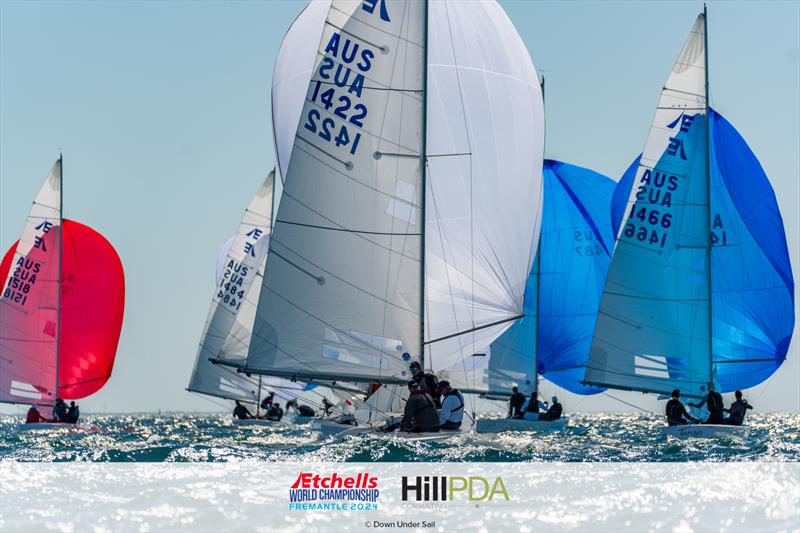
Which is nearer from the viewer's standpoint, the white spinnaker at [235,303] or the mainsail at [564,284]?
the mainsail at [564,284]

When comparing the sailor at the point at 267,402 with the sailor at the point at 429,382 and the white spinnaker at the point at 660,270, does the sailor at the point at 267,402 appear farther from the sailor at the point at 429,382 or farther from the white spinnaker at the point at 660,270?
the sailor at the point at 429,382

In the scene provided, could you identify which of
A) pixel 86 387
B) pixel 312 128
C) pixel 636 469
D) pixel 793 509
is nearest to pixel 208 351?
pixel 86 387

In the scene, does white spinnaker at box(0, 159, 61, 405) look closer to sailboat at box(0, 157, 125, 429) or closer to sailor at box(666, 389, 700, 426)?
sailboat at box(0, 157, 125, 429)

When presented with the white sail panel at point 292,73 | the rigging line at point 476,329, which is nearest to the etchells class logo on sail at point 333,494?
the rigging line at point 476,329

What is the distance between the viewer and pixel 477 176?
69.8 ft

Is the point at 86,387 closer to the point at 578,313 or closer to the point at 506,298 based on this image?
the point at 578,313

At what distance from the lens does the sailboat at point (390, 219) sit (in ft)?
65.0

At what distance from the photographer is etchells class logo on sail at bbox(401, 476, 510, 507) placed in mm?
12148

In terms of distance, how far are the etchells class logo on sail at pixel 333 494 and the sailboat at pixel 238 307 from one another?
77.6 ft

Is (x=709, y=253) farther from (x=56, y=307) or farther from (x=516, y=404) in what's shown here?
(x=56, y=307)

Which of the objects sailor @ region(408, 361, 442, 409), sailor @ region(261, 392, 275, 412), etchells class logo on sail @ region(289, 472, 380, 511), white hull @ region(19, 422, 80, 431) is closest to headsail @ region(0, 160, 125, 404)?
white hull @ region(19, 422, 80, 431)

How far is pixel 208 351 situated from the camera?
38.1 meters

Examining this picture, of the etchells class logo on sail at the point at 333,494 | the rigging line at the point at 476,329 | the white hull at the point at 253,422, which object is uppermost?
the rigging line at the point at 476,329

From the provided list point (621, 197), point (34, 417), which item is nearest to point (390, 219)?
point (621, 197)
